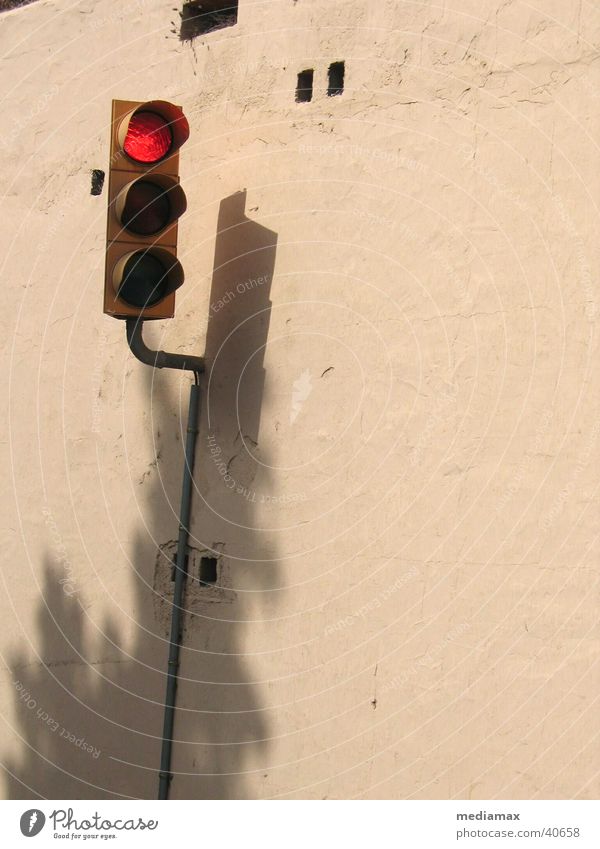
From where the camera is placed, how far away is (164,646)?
20.3 feet

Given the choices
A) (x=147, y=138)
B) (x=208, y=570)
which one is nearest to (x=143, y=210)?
(x=147, y=138)

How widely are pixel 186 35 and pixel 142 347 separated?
71.9 inches

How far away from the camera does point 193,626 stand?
6.13 m

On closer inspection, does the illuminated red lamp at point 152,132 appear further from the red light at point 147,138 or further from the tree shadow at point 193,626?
the tree shadow at point 193,626

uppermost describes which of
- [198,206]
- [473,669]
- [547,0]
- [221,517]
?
[547,0]

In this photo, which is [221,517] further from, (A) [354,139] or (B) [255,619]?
(A) [354,139]

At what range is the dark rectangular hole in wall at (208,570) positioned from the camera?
20.1 feet

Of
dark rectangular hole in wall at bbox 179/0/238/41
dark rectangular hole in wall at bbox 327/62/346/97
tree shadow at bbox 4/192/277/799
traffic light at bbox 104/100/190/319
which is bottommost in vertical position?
tree shadow at bbox 4/192/277/799

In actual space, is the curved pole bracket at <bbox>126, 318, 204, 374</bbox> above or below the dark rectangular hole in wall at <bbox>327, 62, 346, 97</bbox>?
below

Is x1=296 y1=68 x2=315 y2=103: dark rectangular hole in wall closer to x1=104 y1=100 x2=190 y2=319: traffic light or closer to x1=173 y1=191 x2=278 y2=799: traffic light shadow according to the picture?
x1=173 y1=191 x2=278 y2=799: traffic light shadow

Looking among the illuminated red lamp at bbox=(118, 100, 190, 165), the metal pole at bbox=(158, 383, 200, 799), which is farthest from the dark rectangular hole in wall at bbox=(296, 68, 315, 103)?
the metal pole at bbox=(158, 383, 200, 799)

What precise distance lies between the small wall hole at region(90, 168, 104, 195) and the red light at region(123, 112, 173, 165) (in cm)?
144

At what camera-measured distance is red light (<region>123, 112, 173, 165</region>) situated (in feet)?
18.5

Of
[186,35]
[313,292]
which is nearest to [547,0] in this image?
[313,292]
